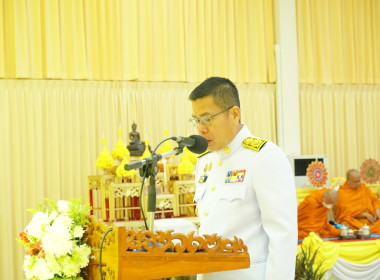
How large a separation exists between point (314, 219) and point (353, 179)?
113cm

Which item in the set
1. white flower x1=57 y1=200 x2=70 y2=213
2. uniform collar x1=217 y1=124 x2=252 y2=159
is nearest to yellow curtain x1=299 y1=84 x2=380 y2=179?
uniform collar x1=217 y1=124 x2=252 y2=159

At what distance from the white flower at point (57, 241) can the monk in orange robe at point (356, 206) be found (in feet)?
18.1

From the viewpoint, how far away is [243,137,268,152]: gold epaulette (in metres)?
1.90

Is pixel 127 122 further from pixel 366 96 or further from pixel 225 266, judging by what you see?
pixel 225 266

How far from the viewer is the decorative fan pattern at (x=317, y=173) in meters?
6.89

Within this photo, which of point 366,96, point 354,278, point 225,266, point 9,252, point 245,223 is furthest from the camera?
point 366,96

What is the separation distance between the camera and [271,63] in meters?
7.84

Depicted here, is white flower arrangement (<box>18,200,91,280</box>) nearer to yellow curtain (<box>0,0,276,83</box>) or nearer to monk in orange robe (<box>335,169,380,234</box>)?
yellow curtain (<box>0,0,276,83</box>)

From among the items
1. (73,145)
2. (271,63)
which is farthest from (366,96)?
(73,145)

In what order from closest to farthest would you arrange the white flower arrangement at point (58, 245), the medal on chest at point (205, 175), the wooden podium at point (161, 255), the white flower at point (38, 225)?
the wooden podium at point (161, 255) → the white flower arrangement at point (58, 245) → the white flower at point (38, 225) → the medal on chest at point (205, 175)

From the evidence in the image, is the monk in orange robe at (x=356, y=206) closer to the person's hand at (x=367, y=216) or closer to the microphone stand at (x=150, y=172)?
the person's hand at (x=367, y=216)

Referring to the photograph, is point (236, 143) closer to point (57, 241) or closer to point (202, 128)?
point (202, 128)

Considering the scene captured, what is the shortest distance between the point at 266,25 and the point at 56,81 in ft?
10.7

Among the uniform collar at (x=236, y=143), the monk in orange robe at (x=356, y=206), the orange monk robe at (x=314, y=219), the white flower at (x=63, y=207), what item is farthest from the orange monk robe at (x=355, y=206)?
the white flower at (x=63, y=207)
